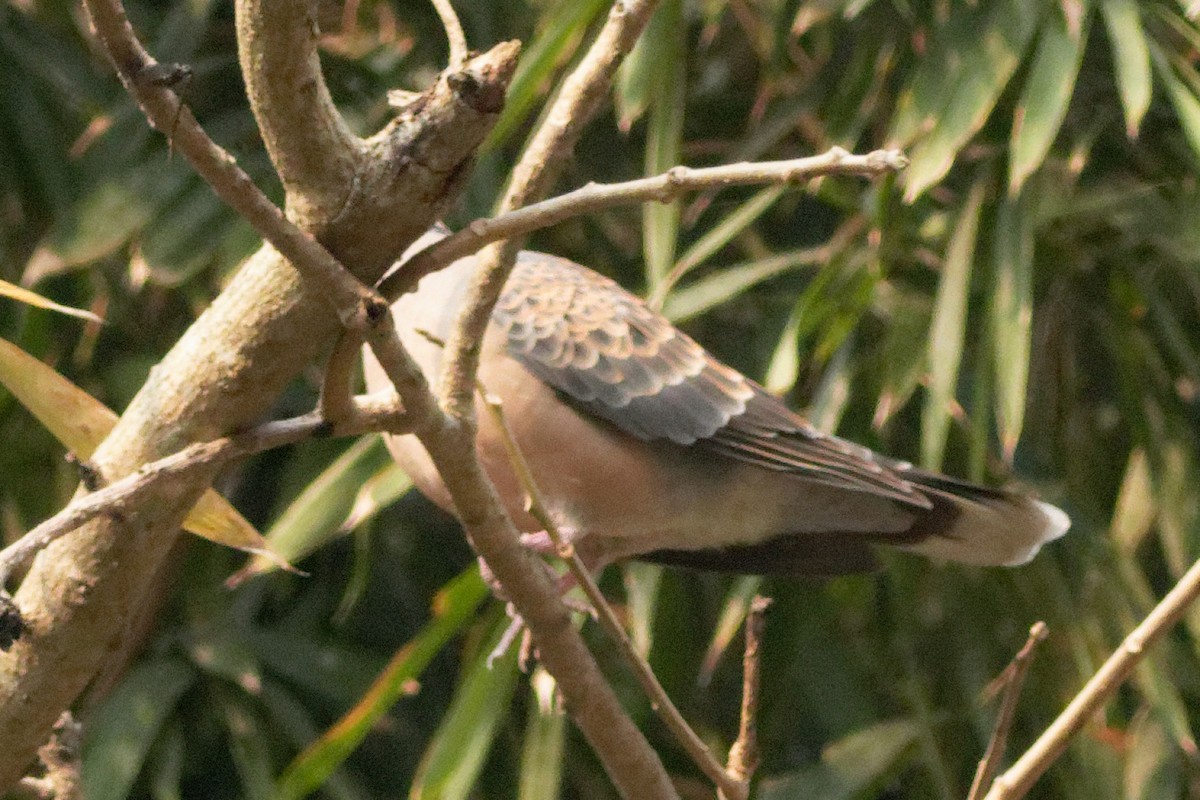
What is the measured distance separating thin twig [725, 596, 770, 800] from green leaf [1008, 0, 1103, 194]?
2.79 feet

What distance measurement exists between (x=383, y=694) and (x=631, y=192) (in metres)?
1.01

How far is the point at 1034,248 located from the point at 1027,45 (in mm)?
337

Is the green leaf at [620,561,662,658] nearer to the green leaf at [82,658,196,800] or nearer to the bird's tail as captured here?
the bird's tail

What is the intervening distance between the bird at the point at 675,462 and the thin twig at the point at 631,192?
0.73 meters

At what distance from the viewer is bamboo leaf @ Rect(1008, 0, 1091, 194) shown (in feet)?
5.61

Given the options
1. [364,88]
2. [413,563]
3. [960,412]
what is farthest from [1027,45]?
[413,563]

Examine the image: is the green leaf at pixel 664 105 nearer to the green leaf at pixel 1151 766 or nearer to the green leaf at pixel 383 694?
the green leaf at pixel 383 694

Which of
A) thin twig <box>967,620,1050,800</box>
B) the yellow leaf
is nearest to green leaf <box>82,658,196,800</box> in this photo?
the yellow leaf

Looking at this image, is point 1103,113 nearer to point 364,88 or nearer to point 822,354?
point 822,354

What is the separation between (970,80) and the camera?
5.99ft

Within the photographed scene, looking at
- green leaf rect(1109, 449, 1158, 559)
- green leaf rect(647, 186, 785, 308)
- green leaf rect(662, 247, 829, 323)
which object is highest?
green leaf rect(647, 186, 785, 308)

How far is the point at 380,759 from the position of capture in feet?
7.24

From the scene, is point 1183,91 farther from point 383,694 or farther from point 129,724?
point 129,724

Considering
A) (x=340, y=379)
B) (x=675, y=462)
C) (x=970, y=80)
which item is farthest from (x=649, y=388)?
(x=340, y=379)
